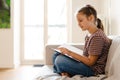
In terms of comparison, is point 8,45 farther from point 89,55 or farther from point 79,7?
point 89,55

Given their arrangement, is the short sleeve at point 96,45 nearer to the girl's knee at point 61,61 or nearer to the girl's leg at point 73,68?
the girl's leg at point 73,68

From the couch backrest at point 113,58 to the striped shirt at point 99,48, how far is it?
0.04 m

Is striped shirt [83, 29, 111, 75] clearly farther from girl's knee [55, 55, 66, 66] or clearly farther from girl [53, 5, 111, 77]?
girl's knee [55, 55, 66, 66]

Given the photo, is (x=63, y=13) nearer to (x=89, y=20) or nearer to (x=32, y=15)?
(x=32, y=15)

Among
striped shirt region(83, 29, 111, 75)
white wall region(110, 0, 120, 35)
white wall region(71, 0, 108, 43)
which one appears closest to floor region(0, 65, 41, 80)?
white wall region(71, 0, 108, 43)

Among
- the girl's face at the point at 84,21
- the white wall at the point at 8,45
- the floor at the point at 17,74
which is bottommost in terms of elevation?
the floor at the point at 17,74

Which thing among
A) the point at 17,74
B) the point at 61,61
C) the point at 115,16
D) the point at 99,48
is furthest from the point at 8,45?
the point at 99,48

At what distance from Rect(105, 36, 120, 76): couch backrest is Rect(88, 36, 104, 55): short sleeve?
11 centimetres

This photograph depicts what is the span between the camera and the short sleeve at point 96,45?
6.11ft

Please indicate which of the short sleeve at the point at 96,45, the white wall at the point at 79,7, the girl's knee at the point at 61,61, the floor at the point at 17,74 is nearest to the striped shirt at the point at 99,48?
the short sleeve at the point at 96,45

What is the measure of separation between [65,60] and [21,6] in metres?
3.49

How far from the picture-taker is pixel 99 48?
1.87 meters

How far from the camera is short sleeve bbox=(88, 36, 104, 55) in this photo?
1.86 m

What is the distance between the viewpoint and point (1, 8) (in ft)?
15.1
